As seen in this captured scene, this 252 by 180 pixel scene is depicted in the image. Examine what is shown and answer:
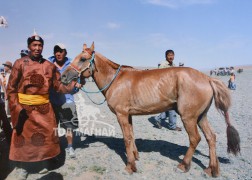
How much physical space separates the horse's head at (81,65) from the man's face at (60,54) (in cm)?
35

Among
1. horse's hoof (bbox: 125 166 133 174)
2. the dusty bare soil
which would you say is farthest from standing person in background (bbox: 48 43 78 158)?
horse's hoof (bbox: 125 166 133 174)

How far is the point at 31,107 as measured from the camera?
177 inches

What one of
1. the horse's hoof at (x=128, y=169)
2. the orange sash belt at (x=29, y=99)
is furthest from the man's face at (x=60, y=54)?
the horse's hoof at (x=128, y=169)

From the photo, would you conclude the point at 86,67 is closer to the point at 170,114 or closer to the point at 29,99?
the point at 29,99

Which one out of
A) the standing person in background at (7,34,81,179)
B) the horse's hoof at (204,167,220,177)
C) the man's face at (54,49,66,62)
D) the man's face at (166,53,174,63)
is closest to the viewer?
the standing person in background at (7,34,81,179)

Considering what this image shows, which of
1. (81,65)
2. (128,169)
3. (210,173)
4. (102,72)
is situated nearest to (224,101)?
(210,173)

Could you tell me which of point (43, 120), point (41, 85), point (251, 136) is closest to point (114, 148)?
point (43, 120)

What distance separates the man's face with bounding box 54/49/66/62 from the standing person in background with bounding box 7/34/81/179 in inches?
35.5

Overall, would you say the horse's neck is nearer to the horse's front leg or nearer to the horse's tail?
the horse's front leg

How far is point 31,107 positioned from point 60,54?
62.7 inches

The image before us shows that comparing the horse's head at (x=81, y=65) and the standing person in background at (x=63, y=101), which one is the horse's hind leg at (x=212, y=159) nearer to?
the horse's head at (x=81, y=65)

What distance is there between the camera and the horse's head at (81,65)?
543 cm

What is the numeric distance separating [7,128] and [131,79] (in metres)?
3.25

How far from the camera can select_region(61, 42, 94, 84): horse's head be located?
214 inches
